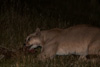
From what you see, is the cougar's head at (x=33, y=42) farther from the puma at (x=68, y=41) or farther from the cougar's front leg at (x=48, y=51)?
A: the cougar's front leg at (x=48, y=51)

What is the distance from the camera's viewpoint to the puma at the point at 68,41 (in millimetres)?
9580

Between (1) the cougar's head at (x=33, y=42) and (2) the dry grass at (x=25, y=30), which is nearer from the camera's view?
(2) the dry grass at (x=25, y=30)

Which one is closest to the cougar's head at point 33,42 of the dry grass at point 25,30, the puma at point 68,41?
the puma at point 68,41

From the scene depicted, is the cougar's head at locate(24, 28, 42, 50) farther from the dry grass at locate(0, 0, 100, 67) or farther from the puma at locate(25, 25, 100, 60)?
the dry grass at locate(0, 0, 100, 67)

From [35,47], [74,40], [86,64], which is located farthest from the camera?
[35,47]

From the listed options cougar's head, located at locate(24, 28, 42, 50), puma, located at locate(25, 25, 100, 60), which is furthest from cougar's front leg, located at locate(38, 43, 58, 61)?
cougar's head, located at locate(24, 28, 42, 50)

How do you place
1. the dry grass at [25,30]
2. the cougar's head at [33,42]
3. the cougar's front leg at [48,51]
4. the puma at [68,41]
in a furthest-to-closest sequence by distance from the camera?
the cougar's head at [33,42] < the cougar's front leg at [48,51] < the puma at [68,41] < the dry grass at [25,30]

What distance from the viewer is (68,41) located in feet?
33.1

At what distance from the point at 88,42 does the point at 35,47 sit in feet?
6.28

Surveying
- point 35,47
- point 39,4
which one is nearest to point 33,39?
point 35,47

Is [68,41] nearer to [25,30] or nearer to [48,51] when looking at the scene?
[48,51]

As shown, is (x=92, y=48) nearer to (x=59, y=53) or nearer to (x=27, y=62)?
(x=59, y=53)

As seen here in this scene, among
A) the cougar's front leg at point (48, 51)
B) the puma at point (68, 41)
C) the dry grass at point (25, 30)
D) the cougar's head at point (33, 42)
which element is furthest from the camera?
the cougar's head at point (33, 42)

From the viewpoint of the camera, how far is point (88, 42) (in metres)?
9.64
